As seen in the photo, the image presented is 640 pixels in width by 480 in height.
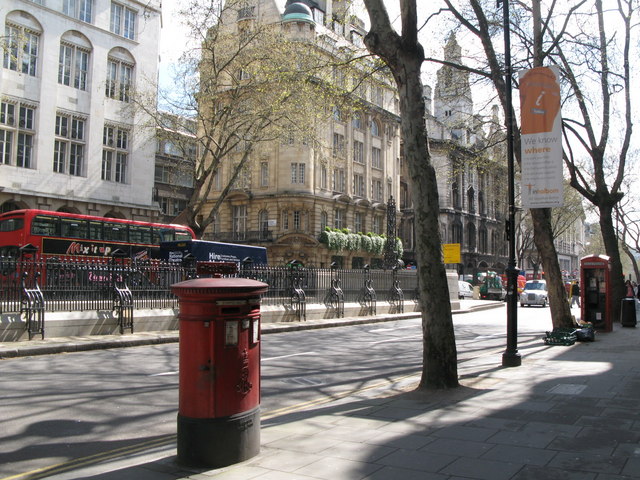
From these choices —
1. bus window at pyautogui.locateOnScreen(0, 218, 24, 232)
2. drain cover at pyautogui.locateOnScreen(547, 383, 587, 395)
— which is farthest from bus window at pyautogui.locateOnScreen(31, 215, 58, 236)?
drain cover at pyautogui.locateOnScreen(547, 383, 587, 395)

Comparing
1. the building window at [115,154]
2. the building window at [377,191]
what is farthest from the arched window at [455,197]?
the building window at [115,154]

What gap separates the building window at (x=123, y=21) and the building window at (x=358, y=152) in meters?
25.1

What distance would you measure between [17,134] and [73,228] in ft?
31.4

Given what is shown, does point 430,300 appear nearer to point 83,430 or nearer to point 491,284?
point 83,430

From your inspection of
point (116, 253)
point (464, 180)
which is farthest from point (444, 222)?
point (116, 253)

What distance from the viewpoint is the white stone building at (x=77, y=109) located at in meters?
30.9

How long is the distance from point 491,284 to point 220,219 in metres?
27.1

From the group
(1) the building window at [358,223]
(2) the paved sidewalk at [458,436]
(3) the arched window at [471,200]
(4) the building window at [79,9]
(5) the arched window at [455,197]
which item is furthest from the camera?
(3) the arched window at [471,200]

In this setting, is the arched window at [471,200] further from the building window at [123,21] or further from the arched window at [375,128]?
the building window at [123,21]

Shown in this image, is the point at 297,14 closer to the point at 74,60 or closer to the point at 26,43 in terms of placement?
the point at 74,60

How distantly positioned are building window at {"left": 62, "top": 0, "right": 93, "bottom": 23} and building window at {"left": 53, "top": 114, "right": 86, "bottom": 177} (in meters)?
6.26

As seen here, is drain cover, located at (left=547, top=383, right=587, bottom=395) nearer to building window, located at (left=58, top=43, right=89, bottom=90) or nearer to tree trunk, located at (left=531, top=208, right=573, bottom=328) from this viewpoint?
tree trunk, located at (left=531, top=208, right=573, bottom=328)

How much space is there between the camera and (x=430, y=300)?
8.06 meters

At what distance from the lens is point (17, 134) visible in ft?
102
